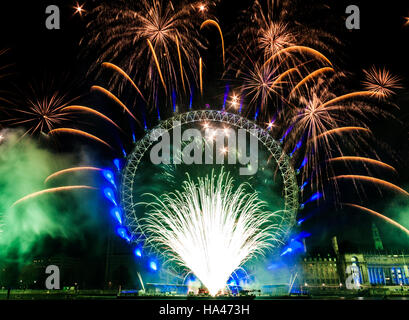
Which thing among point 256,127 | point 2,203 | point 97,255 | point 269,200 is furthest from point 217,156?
point 97,255

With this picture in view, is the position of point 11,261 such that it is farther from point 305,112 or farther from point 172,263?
point 305,112

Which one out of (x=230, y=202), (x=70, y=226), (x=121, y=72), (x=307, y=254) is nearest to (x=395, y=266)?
(x=307, y=254)

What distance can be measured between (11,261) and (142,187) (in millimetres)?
22433

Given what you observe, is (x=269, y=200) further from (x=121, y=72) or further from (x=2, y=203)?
(x=2, y=203)

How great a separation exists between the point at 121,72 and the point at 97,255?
52213mm

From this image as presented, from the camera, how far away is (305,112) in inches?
1062

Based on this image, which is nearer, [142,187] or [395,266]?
[142,187]

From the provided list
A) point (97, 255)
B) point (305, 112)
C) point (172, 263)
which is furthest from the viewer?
point (97, 255)

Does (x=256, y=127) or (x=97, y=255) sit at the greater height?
(x=256, y=127)
